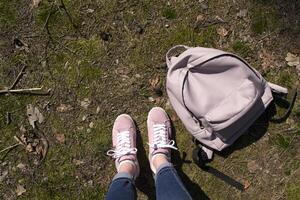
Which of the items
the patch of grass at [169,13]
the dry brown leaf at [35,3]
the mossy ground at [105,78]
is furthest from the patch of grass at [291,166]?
the dry brown leaf at [35,3]

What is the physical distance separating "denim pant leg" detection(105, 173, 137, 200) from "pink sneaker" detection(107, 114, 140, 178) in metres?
0.22

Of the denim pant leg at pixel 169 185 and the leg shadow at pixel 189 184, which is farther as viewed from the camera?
the leg shadow at pixel 189 184

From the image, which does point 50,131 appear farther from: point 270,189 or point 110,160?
point 270,189

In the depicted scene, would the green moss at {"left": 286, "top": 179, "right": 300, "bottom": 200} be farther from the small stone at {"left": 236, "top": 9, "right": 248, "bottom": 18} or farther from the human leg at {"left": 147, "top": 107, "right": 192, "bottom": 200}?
the small stone at {"left": 236, "top": 9, "right": 248, "bottom": 18}

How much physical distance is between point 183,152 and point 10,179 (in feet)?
4.35

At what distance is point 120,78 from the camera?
3.76 meters

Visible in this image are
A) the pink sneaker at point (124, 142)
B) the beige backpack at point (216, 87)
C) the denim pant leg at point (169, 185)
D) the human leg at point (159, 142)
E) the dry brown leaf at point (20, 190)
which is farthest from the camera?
the dry brown leaf at point (20, 190)

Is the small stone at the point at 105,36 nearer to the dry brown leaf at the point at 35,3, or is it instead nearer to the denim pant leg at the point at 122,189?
the dry brown leaf at the point at 35,3

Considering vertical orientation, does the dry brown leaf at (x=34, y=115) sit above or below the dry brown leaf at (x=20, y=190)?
above

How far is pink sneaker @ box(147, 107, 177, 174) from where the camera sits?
3.67m

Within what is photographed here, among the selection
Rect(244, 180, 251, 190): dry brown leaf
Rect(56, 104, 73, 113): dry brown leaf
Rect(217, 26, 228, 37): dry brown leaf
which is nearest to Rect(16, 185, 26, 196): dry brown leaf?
Rect(56, 104, 73, 113): dry brown leaf

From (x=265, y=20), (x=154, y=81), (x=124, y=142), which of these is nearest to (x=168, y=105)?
(x=154, y=81)

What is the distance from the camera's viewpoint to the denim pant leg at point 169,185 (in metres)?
3.21

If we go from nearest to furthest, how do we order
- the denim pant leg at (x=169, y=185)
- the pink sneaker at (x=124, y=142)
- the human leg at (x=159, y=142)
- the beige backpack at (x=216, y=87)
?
the denim pant leg at (x=169, y=185), the beige backpack at (x=216, y=87), the human leg at (x=159, y=142), the pink sneaker at (x=124, y=142)
